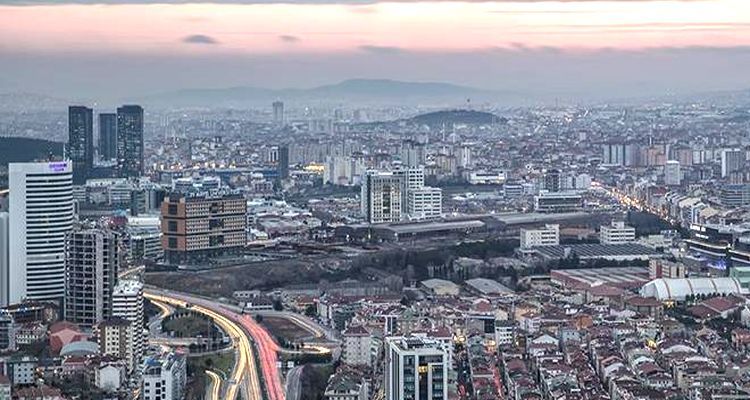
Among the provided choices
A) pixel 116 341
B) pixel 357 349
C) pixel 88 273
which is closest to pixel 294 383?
pixel 357 349

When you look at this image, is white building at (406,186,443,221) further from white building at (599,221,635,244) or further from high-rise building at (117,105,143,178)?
high-rise building at (117,105,143,178)

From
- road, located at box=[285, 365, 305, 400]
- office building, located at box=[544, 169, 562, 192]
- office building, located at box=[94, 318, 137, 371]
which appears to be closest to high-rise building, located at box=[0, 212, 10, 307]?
office building, located at box=[94, 318, 137, 371]

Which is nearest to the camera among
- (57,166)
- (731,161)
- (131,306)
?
(131,306)

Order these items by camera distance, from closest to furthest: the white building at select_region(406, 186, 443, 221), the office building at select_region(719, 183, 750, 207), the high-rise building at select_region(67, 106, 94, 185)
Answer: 1. the white building at select_region(406, 186, 443, 221)
2. the office building at select_region(719, 183, 750, 207)
3. the high-rise building at select_region(67, 106, 94, 185)

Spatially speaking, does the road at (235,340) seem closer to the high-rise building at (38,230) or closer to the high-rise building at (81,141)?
the high-rise building at (38,230)

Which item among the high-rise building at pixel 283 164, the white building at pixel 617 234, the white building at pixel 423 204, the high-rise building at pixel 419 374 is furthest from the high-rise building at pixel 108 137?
the high-rise building at pixel 419 374

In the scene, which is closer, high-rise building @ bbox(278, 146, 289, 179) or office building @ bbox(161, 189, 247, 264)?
office building @ bbox(161, 189, 247, 264)

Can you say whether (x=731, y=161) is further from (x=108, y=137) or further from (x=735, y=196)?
(x=108, y=137)
